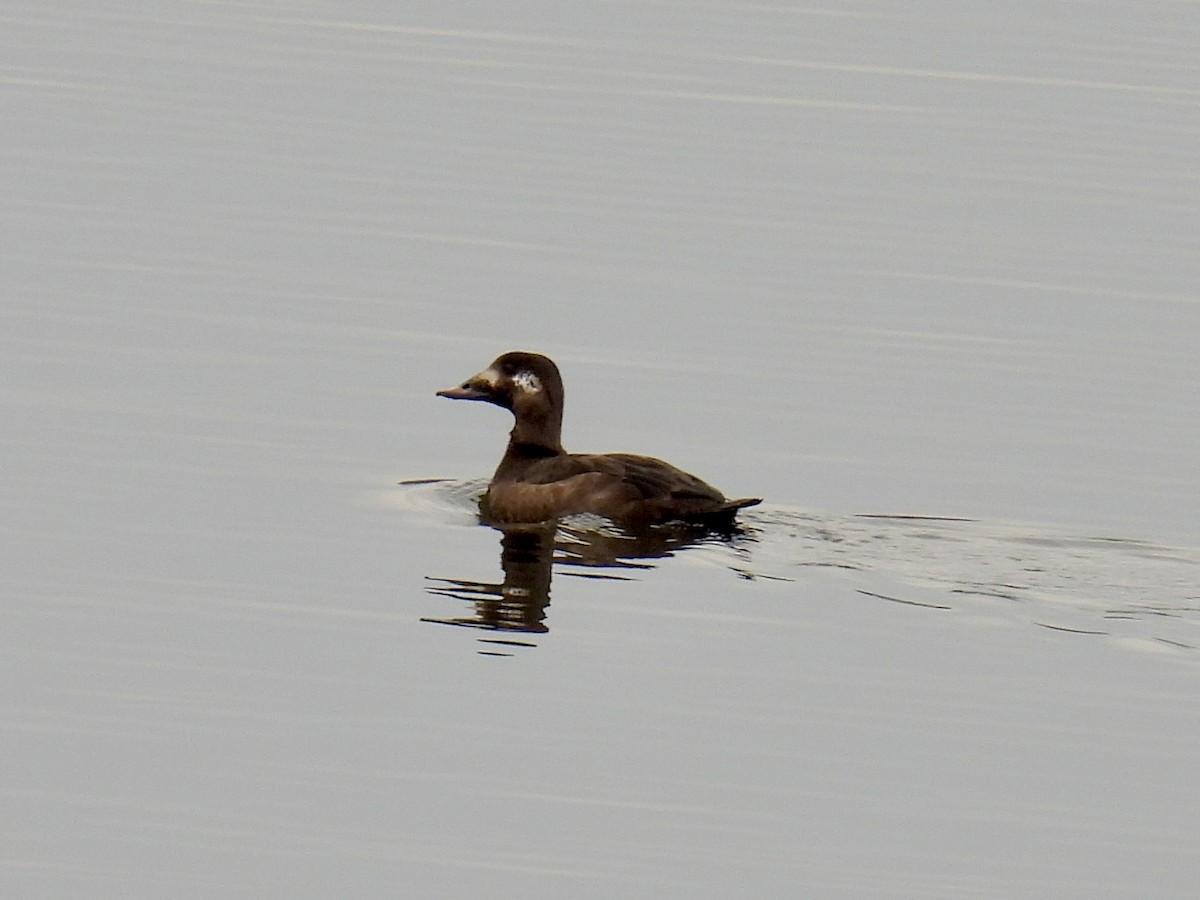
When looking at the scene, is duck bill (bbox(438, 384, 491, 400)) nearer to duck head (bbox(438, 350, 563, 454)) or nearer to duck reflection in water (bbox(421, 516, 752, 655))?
duck head (bbox(438, 350, 563, 454))

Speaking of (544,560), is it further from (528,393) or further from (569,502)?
(528,393)

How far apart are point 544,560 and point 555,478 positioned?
0.99m

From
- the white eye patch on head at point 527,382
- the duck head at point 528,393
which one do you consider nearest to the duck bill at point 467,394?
the duck head at point 528,393

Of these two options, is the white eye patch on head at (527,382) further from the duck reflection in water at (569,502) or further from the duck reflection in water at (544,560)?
the duck reflection in water at (544,560)

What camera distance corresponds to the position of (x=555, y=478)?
1221 centimetres

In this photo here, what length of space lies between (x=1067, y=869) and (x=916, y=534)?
4.29 m

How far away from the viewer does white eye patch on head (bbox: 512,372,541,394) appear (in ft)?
42.3

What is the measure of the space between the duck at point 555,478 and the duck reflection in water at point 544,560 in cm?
8

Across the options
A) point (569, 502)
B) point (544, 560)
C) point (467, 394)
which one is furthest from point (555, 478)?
point (467, 394)

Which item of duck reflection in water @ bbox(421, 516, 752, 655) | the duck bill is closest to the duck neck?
the duck bill

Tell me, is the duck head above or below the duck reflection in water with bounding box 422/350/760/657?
above

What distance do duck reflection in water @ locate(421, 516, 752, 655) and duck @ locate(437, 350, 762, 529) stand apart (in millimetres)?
81

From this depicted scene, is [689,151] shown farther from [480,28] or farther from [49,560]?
[49,560]

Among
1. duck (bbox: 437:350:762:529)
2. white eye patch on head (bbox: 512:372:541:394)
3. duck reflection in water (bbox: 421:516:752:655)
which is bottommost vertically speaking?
duck reflection in water (bbox: 421:516:752:655)
